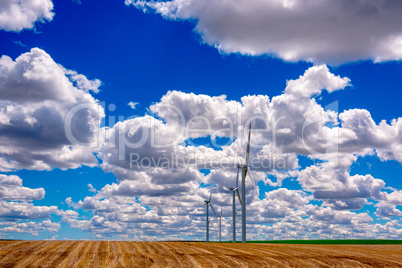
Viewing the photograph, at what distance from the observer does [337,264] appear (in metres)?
39.5

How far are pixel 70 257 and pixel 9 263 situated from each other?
596 centimetres

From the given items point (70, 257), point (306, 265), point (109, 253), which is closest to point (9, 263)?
point (70, 257)

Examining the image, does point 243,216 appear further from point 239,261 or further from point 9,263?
point 9,263

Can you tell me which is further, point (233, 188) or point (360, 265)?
point (233, 188)

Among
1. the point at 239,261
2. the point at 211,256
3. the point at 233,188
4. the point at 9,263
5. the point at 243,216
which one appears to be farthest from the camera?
the point at 233,188

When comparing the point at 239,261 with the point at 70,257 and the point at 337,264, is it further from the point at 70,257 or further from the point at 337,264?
the point at 70,257

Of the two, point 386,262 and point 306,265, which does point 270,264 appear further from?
point 386,262

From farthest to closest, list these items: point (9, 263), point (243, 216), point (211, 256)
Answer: point (243, 216), point (211, 256), point (9, 263)

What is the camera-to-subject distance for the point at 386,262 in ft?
136

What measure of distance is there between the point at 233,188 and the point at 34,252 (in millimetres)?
92944

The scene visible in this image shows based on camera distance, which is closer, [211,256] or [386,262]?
[386,262]

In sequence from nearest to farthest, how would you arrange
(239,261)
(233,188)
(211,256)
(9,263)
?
1. (9,263)
2. (239,261)
3. (211,256)
4. (233,188)

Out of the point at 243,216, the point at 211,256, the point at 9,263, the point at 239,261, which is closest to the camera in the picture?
the point at 9,263

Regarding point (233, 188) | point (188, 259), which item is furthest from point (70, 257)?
point (233, 188)
